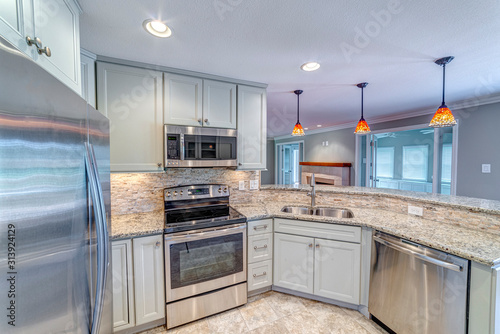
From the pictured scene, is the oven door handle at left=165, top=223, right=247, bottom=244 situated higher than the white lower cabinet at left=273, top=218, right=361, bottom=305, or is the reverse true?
the oven door handle at left=165, top=223, right=247, bottom=244

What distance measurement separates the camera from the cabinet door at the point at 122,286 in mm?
1642

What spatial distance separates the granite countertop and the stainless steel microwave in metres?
0.64

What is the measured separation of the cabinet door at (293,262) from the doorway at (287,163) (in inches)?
237

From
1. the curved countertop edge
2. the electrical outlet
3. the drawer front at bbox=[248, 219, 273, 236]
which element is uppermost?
the curved countertop edge

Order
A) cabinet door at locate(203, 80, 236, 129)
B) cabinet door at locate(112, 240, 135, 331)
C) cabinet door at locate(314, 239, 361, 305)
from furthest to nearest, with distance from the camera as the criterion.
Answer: cabinet door at locate(203, 80, 236, 129), cabinet door at locate(314, 239, 361, 305), cabinet door at locate(112, 240, 135, 331)

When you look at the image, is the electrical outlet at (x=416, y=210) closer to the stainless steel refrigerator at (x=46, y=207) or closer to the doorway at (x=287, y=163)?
the stainless steel refrigerator at (x=46, y=207)

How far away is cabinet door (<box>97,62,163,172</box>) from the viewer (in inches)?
73.9

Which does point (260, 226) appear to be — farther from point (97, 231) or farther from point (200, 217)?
point (97, 231)

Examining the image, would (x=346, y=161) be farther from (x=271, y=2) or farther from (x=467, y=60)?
(x=271, y=2)

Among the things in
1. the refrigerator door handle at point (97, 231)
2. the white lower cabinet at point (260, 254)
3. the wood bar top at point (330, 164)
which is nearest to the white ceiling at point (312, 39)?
the refrigerator door handle at point (97, 231)

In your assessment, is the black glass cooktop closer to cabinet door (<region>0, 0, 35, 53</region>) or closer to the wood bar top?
cabinet door (<region>0, 0, 35, 53</region>)

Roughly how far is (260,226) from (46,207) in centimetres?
183

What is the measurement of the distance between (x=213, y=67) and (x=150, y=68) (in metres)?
0.59

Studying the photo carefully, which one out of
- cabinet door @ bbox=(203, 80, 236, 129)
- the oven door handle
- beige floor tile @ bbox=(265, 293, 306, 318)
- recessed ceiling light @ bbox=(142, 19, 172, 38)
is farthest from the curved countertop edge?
recessed ceiling light @ bbox=(142, 19, 172, 38)
